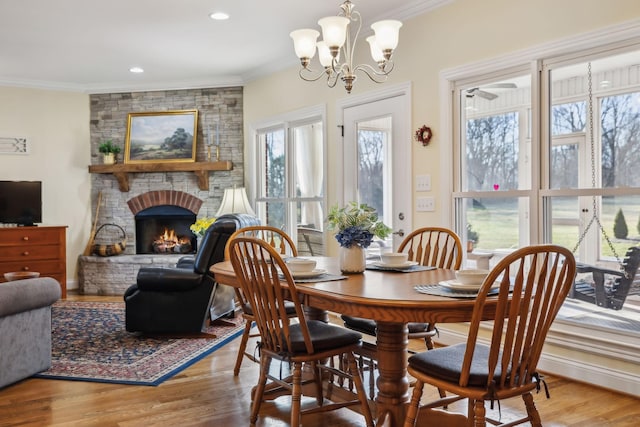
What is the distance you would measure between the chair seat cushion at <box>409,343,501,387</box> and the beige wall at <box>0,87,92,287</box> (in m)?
6.18

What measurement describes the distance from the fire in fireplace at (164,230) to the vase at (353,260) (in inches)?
191

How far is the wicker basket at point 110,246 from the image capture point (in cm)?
704

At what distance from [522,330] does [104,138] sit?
6623 millimetres

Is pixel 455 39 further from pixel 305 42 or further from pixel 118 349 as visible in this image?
pixel 118 349

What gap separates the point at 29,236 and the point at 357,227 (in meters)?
5.02

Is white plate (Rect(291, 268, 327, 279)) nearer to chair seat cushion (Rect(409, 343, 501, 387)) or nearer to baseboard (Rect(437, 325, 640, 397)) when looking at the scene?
chair seat cushion (Rect(409, 343, 501, 387))

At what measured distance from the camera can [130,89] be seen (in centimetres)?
736

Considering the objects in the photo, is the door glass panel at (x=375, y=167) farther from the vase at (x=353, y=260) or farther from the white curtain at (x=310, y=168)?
the vase at (x=353, y=260)

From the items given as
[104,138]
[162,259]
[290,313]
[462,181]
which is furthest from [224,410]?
[104,138]

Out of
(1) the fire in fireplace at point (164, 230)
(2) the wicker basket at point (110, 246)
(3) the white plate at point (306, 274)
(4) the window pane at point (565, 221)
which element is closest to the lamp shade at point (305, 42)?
(3) the white plate at point (306, 274)

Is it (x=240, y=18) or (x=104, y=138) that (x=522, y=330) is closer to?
(x=240, y=18)

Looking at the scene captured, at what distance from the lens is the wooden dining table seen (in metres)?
1.99

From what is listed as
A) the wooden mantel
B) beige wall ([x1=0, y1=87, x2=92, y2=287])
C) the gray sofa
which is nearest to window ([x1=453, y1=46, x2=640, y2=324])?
the gray sofa

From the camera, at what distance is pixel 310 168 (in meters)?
6.04
